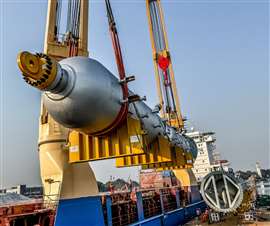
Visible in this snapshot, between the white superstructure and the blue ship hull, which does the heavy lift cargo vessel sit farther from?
the white superstructure

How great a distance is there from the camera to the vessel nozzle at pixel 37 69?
3244 millimetres

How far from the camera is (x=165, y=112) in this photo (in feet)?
65.7

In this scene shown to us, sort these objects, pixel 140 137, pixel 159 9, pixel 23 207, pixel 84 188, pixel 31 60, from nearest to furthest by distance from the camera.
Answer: pixel 31 60 → pixel 140 137 → pixel 84 188 → pixel 23 207 → pixel 159 9

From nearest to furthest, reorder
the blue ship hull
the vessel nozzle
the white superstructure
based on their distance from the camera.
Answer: the vessel nozzle < the blue ship hull < the white superstructure

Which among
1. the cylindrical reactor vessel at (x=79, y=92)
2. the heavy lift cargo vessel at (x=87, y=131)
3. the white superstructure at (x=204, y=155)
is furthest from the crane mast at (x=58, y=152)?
the white superstructure at (x=204, y=155)

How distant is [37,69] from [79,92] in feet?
2.66

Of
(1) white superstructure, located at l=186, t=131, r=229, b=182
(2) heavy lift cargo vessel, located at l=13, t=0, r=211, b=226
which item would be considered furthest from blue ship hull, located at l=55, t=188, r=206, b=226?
(1) white superstructure, located at l=186, t=131, r=229, b=182

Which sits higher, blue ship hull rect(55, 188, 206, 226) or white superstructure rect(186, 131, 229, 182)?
white superstructure rect(186, 131, 229, 182)

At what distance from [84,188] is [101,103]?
16.9 feet

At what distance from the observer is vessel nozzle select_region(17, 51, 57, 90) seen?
128 inches

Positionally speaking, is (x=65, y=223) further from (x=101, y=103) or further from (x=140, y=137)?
(x=101, y=103)

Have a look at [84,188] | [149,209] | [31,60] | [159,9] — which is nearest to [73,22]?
[84,188]

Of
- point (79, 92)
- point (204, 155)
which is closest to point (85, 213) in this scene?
point (79, 92)

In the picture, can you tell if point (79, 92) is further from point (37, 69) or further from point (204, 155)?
point (204, 155)
